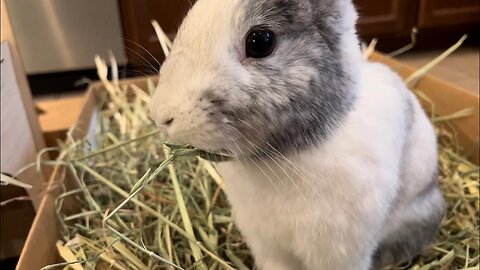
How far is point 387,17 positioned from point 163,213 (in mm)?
1832

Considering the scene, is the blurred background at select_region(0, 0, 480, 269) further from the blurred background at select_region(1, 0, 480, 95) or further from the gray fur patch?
the gray fur patch

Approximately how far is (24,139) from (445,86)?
1.17 meters

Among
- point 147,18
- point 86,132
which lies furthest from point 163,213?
point 147,18

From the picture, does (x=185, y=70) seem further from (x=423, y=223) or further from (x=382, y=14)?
(x=382, y=14)

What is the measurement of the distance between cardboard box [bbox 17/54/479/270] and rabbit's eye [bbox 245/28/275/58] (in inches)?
22.4

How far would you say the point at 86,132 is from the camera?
1467mm

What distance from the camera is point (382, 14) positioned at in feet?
8.55

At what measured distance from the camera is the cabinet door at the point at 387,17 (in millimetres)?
2578

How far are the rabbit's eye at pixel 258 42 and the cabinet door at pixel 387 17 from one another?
2.00m

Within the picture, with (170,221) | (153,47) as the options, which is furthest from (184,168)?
(153,47)

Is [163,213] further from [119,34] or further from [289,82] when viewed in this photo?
[119,34]

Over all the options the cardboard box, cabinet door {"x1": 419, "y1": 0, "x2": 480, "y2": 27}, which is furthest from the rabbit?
cabinet door {"x1": 419, "y1": 0, "x2": 480, "y2": 27}

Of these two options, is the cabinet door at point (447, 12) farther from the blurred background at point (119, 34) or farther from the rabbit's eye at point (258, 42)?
the rabbit's eye at point (258, 42)

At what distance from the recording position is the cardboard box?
1.02m
